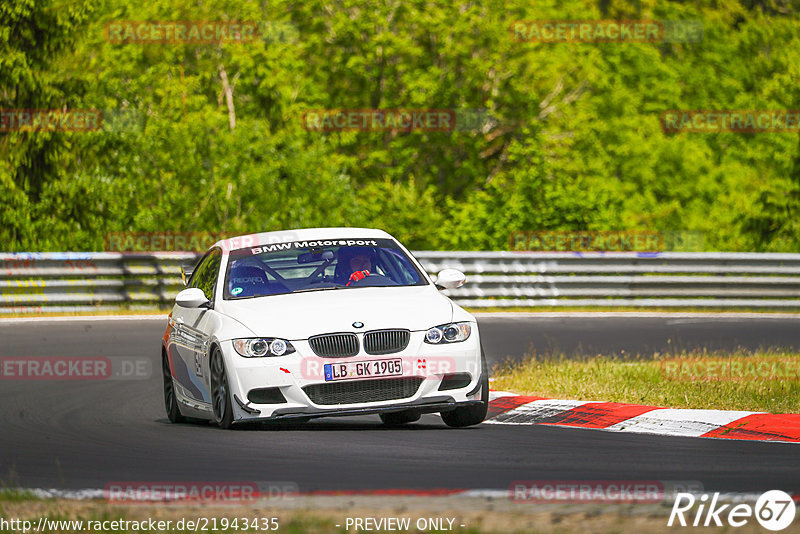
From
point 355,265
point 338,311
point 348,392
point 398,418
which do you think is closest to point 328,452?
point 348,392

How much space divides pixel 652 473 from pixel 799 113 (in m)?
29.9

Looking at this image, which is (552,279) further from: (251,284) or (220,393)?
(220,393)

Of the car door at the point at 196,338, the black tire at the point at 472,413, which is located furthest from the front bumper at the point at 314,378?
the car door at the point at 196,338

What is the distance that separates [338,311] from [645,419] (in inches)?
94.0

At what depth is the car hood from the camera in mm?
9703

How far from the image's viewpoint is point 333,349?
31.7 ft

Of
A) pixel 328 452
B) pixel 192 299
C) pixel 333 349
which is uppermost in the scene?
pixel 192 299

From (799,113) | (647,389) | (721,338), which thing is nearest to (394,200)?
(799,113)

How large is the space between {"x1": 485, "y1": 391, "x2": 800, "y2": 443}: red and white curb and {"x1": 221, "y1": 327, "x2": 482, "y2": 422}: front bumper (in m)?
1.15

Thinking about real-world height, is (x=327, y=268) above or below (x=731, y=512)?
above

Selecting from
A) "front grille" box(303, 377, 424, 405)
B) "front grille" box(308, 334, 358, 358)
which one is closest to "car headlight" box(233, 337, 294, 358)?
"front grille" box(308, 334, 358, 358)

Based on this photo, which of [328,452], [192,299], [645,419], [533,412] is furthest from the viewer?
[533,412]

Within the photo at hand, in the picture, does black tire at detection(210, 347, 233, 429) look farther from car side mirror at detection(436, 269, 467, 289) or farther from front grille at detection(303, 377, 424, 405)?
car side mirror at detection(436, 269, 467, 289)

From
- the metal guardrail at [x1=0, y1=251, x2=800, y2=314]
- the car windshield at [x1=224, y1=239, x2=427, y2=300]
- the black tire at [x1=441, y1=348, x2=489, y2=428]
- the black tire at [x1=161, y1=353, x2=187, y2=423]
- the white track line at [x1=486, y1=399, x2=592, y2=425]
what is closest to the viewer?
the black tire at [x1=441, y1=348, x2=489, y2=428]
